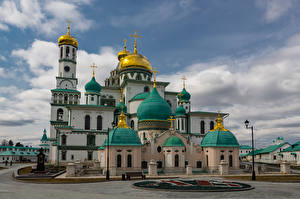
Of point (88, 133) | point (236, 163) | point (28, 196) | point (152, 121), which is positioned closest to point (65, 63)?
point (88, 133)

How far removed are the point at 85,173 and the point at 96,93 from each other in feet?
78.8

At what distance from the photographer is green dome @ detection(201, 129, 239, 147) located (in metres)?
37.8

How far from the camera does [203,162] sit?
39.5 metres

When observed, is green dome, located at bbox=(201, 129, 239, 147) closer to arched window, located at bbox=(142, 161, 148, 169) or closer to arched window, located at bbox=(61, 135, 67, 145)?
arched window, located at bbox=(142, 161, 148, 169)

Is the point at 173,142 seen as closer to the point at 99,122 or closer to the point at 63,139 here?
the point at 99,122

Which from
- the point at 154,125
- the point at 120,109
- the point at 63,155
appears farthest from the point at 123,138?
the point at 120,109

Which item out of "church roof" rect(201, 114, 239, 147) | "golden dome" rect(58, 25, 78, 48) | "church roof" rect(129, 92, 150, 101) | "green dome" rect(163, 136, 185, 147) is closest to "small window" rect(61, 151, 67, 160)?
"church roof" rect(129, 92, 150, 101)

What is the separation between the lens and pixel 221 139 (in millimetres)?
38031

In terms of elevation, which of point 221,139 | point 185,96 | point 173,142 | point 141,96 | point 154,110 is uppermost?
point 185,96

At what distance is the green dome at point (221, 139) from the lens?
37.8 m

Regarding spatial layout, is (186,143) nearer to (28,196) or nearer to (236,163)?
(236,163)

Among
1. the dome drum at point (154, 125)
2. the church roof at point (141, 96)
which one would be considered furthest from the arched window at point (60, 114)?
the dome drum at point (154, 125)

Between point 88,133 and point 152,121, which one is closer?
point 152,121

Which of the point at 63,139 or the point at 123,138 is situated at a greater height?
the point at 123,138
